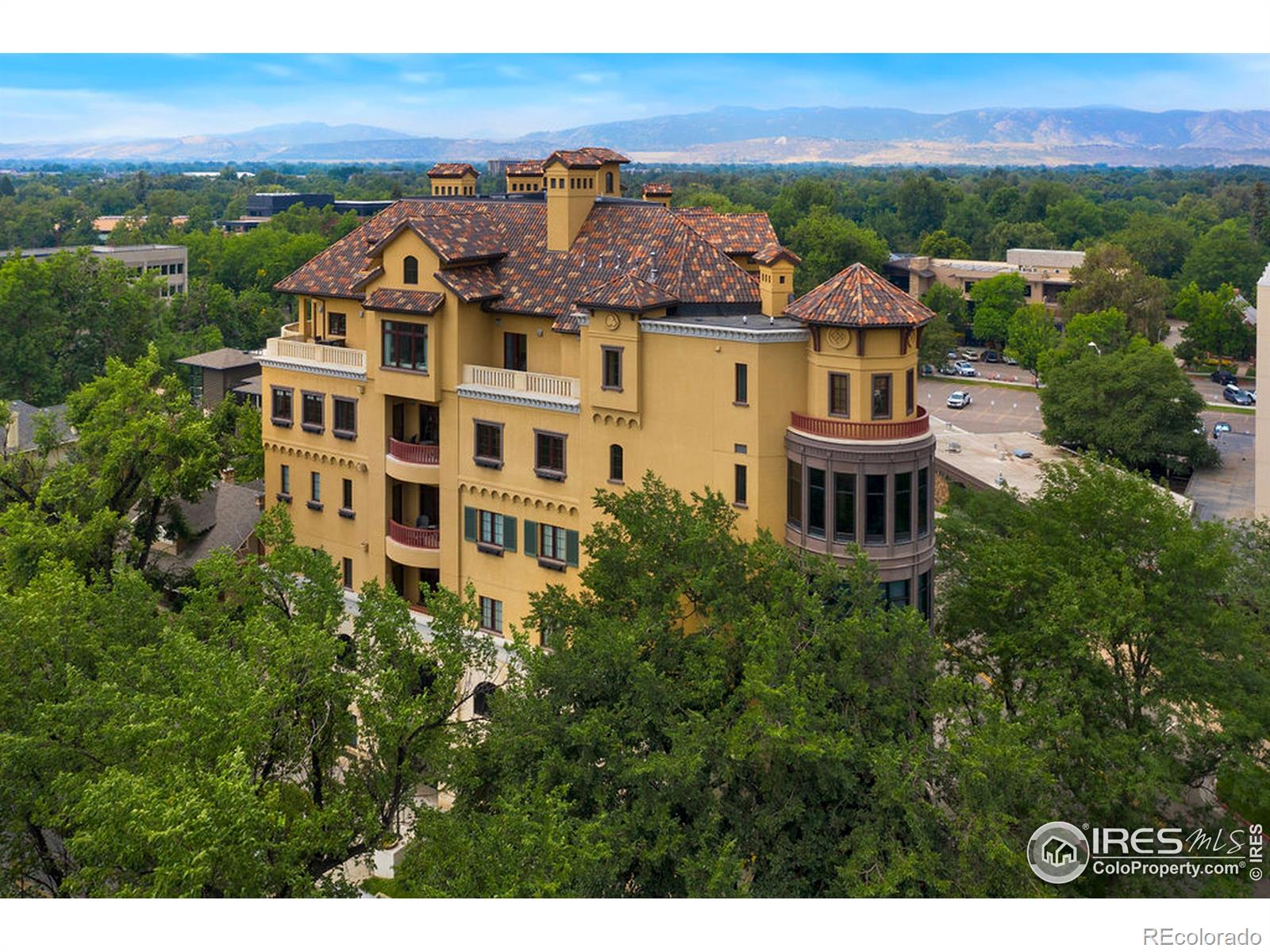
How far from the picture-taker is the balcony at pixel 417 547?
4284 cm

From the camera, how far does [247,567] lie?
31.6 m

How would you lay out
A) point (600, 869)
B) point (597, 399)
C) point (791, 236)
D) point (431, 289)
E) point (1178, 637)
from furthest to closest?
point (791, 236) < point (431, 289) < point (597, 399) < point (1178, 637) < point (600, 869)

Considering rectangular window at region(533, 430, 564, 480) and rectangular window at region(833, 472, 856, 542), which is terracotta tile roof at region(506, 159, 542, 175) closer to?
rectangular window at region(533, 430, 564, 480)

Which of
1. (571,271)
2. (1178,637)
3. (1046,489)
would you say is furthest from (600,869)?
(571,271)

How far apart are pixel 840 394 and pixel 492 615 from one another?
1416 cm

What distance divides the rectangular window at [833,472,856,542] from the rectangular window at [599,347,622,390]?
740 cm

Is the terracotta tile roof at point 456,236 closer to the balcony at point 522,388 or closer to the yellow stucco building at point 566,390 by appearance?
the yellow stucco building at point 566,390

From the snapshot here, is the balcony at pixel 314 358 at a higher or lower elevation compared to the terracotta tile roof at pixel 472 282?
lower

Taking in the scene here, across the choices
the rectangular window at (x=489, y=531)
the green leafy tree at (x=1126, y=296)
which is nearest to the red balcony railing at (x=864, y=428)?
the rectangular window at (x=489, y=531)

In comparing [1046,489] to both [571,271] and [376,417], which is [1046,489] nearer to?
[571,271]

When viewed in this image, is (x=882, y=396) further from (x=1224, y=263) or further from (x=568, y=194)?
(x=1224, y=263)

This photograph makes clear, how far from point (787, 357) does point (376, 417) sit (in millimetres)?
15490

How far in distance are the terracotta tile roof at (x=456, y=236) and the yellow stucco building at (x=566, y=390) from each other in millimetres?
99

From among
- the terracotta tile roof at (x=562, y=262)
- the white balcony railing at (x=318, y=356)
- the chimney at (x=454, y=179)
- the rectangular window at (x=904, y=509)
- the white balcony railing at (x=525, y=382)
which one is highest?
the chimney at (x=454, y=179)
